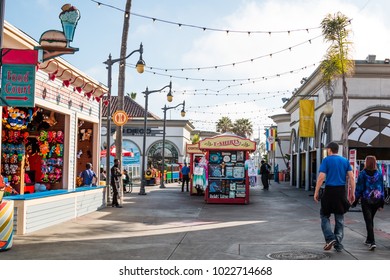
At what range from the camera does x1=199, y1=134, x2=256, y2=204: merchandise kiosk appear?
20.9m

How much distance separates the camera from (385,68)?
25094 mm

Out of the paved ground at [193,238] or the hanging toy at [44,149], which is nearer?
the paved ground at [193,238]

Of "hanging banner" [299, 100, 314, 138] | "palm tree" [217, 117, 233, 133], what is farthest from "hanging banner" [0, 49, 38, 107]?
"palm tree" [217, 117, 233, 133]

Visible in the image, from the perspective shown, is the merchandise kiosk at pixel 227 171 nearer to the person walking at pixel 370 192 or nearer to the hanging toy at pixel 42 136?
the hanging toy at pixel 42 136

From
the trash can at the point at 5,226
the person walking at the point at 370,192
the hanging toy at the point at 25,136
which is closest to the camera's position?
the trash can at the point at 5,226

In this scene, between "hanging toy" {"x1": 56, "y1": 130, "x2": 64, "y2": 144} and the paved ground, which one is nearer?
the paved ground

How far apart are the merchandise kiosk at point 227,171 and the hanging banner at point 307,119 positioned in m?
9.62

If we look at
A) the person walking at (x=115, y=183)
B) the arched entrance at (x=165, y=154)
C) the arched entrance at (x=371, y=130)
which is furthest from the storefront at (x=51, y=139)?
the arched entrance at (x=165, y=154)

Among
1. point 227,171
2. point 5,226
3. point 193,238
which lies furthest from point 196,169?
point 5,226

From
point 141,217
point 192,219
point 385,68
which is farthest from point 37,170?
point 385,68

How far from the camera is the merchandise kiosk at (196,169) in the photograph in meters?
21.7

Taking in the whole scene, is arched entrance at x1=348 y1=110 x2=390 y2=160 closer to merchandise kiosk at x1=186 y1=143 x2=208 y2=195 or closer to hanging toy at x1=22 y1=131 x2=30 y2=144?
merchandise kiosk at x1=186 y1=143 x2=208 y2=195

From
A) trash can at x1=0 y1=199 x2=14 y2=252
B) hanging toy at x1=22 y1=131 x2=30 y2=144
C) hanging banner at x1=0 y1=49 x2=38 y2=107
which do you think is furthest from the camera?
hanging toy at x1=22 y1=131 x2=30 y2=144

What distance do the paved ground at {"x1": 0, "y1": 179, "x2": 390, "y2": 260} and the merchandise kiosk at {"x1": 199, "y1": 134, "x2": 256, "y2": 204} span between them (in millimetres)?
4280
